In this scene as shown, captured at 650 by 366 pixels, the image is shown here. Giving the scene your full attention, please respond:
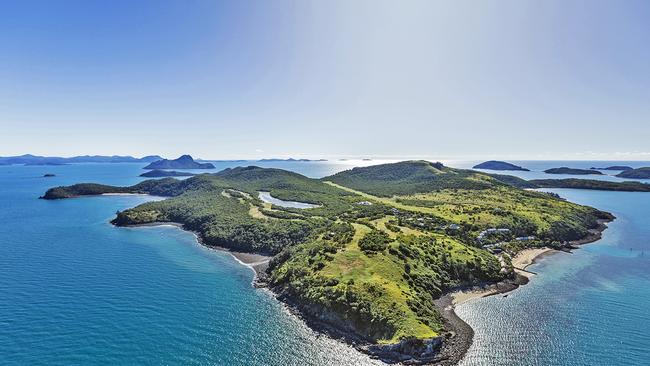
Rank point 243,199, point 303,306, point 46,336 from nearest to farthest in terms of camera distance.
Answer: point 46,336, point 303,306, point 243,199

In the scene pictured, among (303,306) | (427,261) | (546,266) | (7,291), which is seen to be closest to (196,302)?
(303,306)

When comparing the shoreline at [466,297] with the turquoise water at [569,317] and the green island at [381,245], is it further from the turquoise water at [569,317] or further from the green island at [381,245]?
the turquoise water at [569,317]

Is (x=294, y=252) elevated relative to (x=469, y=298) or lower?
elevated

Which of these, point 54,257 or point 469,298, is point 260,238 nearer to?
point 54,257

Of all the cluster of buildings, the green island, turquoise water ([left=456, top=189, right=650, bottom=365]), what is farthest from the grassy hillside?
turquoise water ([left=456, top=189, right=650, bottom=365])

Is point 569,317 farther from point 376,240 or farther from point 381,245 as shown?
point 376,240

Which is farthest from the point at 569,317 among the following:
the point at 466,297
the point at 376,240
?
the point at 376,240
